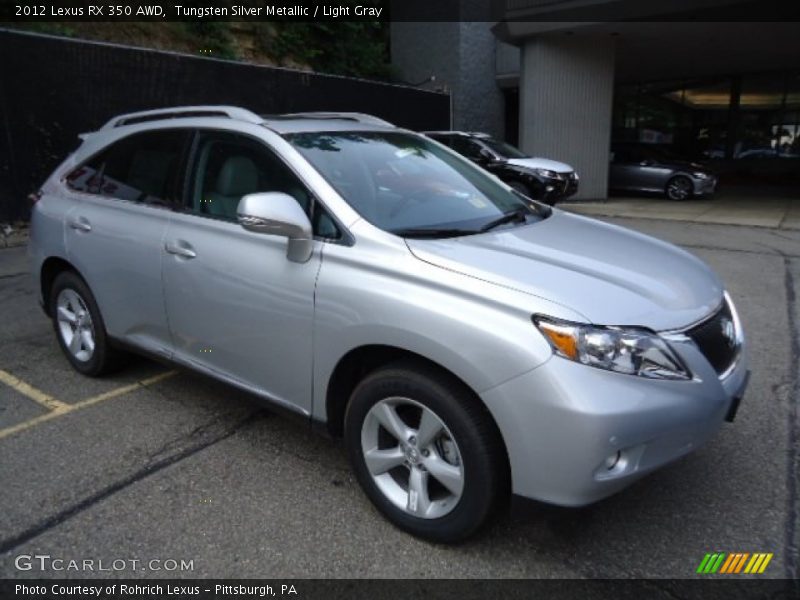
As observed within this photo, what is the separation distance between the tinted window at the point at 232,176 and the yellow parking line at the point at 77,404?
1431mm

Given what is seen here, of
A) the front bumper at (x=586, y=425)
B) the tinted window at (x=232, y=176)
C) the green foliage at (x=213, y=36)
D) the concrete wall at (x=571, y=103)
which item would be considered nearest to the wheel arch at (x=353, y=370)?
the front bumper at (x=586, y=425)

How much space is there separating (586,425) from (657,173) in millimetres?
15412

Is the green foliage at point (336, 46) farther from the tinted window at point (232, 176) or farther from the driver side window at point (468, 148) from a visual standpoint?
the tinted window at point (232, 176)

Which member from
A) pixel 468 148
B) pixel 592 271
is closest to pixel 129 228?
pixel 592 271

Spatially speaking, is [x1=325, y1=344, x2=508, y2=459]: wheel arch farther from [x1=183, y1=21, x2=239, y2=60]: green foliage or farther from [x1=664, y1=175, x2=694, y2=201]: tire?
[x1=664, y1=175, x2=694, y2=201]: tire

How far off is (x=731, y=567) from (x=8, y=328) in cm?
548

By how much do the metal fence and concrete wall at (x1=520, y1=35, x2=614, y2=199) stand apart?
5779 millimetres

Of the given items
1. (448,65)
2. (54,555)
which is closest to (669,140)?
(448,65)

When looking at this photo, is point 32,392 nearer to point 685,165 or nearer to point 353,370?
point 353,370

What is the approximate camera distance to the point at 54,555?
103 inches

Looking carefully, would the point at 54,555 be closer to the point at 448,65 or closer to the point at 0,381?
the point at 0,381

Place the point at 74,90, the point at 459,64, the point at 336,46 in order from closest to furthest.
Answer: the point at 74,90
the point at 336,46
the point at 459,64

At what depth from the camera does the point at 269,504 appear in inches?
115

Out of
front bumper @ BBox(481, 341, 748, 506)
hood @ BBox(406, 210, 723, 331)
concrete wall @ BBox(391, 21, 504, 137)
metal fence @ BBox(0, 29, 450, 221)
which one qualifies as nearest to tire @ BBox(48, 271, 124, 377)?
hood @ BBox(406, 210, 723, 331)
